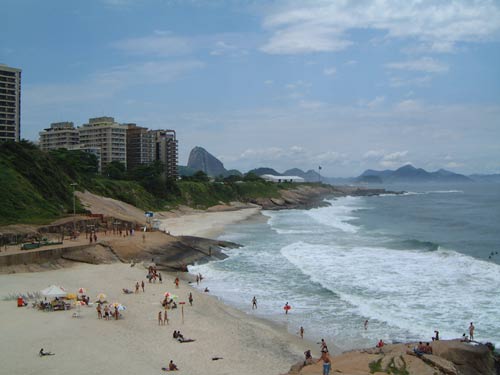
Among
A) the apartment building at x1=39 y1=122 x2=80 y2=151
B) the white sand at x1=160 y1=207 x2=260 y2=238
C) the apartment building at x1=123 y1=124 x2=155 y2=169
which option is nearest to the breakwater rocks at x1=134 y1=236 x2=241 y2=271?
the white sand at x1=160 y1=207 x2=260 y2=238

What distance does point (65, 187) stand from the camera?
161 ft

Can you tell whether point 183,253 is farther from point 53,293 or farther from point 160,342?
point 160,342

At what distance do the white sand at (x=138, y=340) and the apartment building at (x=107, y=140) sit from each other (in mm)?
83630

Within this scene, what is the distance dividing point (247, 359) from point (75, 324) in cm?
783

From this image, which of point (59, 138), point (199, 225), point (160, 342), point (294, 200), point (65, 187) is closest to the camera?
point (160, 342)

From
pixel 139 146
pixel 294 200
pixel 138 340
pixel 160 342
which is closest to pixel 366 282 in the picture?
pixel 160 342

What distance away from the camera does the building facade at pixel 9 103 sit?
252ft

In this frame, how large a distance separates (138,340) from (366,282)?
1569 cm

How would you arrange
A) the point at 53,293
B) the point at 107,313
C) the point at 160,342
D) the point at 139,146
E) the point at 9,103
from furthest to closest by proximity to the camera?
the point at 139,146
the point at 9,103
the point at 53,293
the point at 107,313
the point at 160,342

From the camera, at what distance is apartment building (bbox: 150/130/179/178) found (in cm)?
12088

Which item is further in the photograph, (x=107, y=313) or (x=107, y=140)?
(x=107, y=140)

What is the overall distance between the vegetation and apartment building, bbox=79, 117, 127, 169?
57.0 feet

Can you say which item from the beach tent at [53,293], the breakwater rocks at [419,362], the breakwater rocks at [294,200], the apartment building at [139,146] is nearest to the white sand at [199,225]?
the beach tent at [53,293]

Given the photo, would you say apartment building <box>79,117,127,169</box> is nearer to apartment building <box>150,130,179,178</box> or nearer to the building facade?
apartment building <box>150,130,179,178</box>
